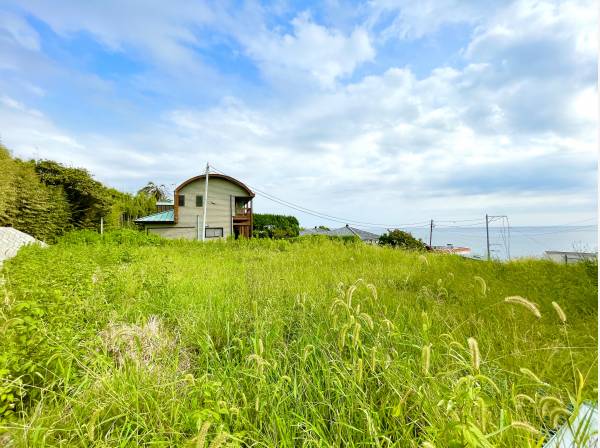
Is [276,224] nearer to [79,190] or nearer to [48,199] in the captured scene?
[79,190]

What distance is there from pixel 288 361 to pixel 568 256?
6.73 m

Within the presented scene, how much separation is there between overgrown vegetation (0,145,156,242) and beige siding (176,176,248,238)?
5.37m

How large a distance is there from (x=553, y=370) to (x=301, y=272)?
3.22 meters

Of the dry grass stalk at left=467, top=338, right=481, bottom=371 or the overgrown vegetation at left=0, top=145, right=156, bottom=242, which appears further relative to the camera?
the overgrown vegetation at left=0, top=145, right=156, bottom=242

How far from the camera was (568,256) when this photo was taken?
5641 millimetres

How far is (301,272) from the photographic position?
180 inches

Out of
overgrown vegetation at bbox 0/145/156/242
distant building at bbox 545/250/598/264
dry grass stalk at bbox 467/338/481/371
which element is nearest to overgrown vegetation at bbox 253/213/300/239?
overgrown vegetation at bbox 0/145/156/242

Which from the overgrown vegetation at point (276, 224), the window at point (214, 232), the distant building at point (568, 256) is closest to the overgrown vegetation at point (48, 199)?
the window at point (214, 232)

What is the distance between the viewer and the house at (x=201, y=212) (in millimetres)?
20203

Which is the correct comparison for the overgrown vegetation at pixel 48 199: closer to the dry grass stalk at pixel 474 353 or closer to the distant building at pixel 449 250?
the dry grass stalk at pixel 474 353

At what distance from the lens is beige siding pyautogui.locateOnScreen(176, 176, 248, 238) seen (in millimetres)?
20516

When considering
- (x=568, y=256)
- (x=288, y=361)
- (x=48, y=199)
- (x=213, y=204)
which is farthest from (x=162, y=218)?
(x=568, y=256)

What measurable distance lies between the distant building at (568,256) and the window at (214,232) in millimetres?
18860

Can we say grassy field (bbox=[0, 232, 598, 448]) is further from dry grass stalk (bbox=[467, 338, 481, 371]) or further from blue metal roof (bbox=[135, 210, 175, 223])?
blue metal roof (bbox=[135, 210, 175, 223])
